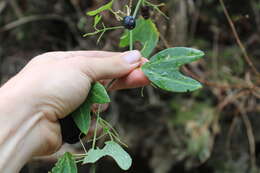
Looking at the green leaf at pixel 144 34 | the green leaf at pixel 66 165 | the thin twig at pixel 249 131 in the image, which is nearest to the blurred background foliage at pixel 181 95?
the thin twig at pixel 249 131

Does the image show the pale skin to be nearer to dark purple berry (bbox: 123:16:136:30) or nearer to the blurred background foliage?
dark purple berry (bbox: 123:16:136:30)

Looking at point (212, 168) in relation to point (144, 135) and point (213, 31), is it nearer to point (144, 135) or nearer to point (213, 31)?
point (144, 135)

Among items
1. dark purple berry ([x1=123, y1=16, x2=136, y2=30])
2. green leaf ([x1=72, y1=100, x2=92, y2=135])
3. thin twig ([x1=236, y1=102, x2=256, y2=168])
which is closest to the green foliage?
green leaf ([x1=72, y1=100, x2=92, y2=135])

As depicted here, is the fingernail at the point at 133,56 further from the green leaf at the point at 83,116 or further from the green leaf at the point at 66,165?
the green leaf at the point at 66,165

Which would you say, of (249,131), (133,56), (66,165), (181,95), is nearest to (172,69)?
(133,56)

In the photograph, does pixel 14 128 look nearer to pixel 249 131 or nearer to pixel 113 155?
pixel 113 155

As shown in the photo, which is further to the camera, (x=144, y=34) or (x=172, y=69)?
(x=144, y=34)
